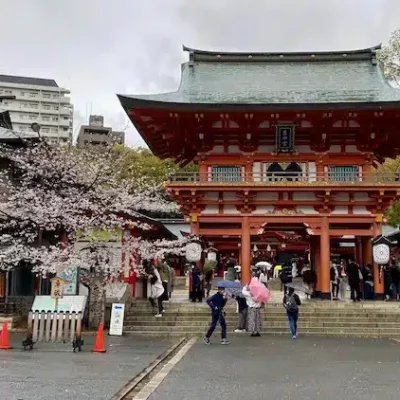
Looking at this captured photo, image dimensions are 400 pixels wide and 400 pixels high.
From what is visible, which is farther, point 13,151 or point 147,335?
point 13,151

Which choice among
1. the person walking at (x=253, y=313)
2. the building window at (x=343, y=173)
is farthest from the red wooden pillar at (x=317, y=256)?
the person walking at (x=253, y=313)

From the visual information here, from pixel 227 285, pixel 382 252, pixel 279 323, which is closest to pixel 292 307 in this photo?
pixel 227 285

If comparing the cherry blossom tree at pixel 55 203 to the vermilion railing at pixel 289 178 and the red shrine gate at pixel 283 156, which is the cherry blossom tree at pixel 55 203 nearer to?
the red shrine gate at pixel 283 156

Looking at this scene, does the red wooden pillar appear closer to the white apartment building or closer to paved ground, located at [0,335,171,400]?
paved ground, located at [0,335,171,400]

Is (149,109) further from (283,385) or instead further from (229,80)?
(283,385)

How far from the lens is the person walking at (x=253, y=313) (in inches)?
709

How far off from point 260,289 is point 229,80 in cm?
1254

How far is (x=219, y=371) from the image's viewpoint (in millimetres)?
11414

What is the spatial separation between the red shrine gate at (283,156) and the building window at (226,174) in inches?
1.7

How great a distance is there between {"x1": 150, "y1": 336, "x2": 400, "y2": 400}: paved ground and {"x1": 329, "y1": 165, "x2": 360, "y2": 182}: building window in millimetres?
9521

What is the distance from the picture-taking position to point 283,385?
9.91 m

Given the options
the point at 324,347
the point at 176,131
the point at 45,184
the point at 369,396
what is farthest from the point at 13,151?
the point at 369,396

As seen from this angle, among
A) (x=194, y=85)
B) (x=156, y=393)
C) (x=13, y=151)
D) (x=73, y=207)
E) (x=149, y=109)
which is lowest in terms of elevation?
(x=156, y=393)

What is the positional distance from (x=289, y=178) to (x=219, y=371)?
1382 centimetres
